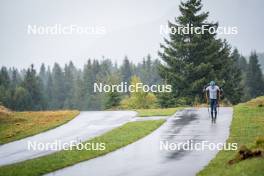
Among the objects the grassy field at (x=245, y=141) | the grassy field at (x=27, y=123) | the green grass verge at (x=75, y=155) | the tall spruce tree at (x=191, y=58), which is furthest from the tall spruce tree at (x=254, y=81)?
the green grass verge at (x=75, y=155)

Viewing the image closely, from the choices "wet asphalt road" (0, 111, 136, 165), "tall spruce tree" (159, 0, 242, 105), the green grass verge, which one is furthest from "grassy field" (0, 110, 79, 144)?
"tall spruce tree" (159, 0, 242, 105)

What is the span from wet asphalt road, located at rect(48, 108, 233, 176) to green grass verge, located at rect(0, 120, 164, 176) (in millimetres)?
426

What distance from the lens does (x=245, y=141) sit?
665 inches

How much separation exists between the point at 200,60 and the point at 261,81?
65.5m

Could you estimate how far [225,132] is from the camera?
1975cm

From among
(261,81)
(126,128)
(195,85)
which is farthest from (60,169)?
(261,81)

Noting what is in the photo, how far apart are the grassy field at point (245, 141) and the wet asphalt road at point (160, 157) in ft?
1.45

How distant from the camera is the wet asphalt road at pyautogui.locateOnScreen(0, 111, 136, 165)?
17.5 metres

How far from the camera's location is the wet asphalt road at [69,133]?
57.4 feet

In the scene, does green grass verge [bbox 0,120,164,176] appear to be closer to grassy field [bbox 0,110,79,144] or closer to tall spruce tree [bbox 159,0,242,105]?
grassy field [bbox 0,110,79,144]

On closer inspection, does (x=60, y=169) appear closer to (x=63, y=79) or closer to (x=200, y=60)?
(x=200, y=60)

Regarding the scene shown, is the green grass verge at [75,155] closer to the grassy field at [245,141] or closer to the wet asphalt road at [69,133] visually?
the wet asphalt road at [69,133]

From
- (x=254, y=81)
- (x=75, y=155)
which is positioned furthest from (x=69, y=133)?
(x=254, y=81)

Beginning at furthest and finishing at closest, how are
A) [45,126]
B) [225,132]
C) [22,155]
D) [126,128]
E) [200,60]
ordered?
[200,60] → [45,126] → [126,128] → [225,132] → [22,155]
